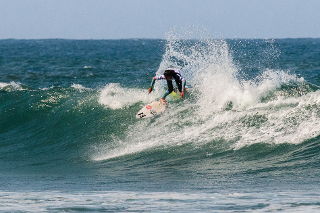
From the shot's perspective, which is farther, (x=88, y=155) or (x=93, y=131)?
(x=93, y=131)

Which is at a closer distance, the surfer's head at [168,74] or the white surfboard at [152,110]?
the surfer's head at [168,74]

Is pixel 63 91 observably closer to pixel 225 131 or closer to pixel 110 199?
pixel 225 131

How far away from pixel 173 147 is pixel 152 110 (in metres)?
2.06

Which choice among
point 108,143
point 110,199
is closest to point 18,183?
point 110,199

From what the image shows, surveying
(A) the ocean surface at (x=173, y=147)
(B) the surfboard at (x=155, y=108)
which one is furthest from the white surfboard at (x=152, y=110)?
(A) the ocean surface at (x=173, y=147)

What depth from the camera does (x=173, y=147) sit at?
8.70m

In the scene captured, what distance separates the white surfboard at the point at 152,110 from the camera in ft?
34.4

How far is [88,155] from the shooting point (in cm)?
930

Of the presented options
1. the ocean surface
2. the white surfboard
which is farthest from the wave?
the white surfboard

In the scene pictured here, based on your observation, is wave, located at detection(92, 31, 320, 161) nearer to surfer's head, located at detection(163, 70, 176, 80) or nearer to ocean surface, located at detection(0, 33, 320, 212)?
ocean surface, located at detection(0, 33, 320, 212)

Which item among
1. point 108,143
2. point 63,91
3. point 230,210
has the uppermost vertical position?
point 63,91

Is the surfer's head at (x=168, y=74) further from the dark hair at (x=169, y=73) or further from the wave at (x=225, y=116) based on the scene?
the wave at (x=225, y=116)

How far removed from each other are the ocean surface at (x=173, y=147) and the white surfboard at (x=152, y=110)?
16 cm

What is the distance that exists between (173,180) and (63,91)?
8.64m
